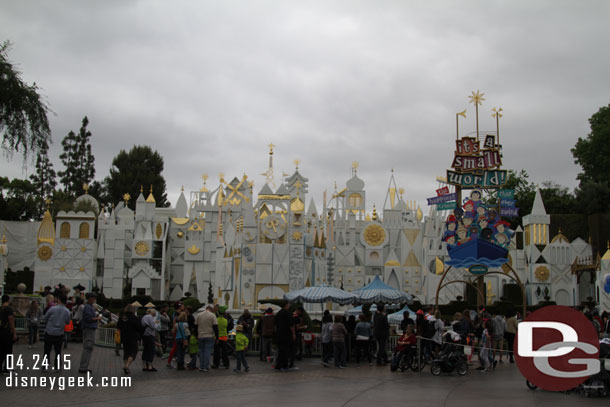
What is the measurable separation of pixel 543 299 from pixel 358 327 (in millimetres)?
32574

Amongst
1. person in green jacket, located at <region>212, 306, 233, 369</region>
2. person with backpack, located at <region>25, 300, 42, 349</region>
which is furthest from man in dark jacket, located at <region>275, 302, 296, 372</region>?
person with backpack, located at <region>25, 300, 42, 349</region>

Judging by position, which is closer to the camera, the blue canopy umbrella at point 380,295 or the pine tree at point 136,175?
the blue canopy umbrella at point 380,295

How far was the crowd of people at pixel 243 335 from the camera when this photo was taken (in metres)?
14.4

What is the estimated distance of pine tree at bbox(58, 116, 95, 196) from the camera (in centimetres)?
7331

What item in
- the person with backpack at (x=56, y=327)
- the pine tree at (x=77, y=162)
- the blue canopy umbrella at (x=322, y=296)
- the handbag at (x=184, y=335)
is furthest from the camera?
the pine tree at (x=77, y=162)

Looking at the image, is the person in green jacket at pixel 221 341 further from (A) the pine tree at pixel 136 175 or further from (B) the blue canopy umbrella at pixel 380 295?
(A) the pine tree at pixel 136 175

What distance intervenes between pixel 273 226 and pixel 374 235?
16267mm

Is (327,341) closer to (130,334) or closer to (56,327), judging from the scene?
(130,334)

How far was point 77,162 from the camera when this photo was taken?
2923 inches

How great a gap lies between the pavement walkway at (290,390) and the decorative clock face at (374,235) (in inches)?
1318

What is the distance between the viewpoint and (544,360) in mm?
12281

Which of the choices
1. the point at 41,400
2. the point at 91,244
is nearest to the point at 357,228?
the point at 91,244

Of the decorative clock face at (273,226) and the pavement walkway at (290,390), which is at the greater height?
the decorative clock face at (273,226)

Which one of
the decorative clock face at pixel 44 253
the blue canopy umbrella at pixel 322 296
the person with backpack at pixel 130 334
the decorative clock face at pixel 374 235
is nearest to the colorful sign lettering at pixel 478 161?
the blue canopy umbrella at pixel 322 296
